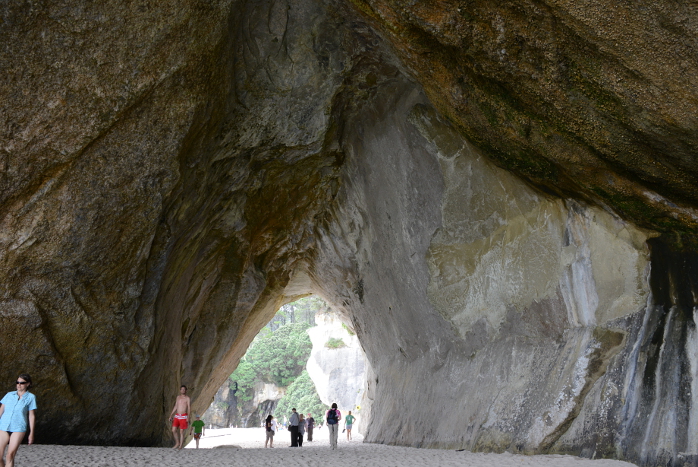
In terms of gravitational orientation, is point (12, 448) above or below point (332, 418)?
above

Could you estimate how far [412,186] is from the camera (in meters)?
9.13

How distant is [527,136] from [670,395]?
3193 mm

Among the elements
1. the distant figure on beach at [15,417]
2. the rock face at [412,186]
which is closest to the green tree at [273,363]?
the rock face at [412,186]

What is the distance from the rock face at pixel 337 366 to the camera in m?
35.8

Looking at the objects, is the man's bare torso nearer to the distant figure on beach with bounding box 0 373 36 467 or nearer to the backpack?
the backpack

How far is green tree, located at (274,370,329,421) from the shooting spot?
37.9 meters

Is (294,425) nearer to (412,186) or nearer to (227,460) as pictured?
(227,460)

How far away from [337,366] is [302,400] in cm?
448

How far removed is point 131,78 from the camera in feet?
20.5

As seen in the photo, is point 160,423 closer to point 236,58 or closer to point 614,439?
point 236,58

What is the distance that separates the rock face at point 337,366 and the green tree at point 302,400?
1513mm

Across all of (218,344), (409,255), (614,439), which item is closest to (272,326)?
(218,344)

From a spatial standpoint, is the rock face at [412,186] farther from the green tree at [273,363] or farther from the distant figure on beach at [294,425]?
the green tree at [273,363]

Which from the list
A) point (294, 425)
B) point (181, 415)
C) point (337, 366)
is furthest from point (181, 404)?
point (337, 366)
